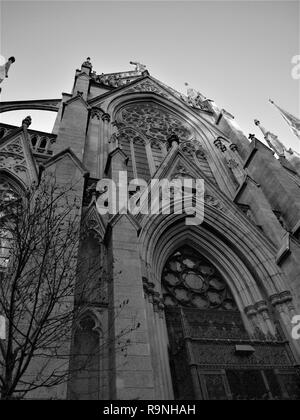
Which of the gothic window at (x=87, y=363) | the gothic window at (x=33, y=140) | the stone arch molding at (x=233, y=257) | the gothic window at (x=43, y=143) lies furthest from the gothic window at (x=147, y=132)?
the gothic window at (x=87, y=363)

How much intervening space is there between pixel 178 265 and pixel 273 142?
37.7 feet

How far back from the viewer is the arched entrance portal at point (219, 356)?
577 cm

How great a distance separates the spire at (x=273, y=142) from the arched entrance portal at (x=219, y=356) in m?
10.4

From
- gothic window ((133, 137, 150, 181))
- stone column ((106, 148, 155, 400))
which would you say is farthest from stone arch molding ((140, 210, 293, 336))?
gothic window ((133, 137, 150, 181))

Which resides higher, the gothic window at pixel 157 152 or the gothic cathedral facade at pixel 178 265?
the gothic window at pixel 157 152

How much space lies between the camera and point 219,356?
20.4 feet

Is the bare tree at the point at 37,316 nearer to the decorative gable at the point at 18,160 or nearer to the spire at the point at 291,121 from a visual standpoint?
the decorative gable at the point at 18,160

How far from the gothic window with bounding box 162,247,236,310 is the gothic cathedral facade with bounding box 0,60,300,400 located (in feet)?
0.11

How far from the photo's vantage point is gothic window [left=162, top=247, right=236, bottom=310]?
875 centimetres

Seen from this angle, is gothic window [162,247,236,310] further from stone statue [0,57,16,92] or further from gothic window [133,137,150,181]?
stone statue [0,57,16,92]

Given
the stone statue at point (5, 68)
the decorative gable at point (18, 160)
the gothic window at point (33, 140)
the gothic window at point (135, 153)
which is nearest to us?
the decorative gable at point (18, 160)

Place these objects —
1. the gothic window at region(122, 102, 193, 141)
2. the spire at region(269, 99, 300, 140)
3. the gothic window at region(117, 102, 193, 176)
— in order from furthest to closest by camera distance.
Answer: the spire at region(269, 99, 300, 140), the gothic window at region(122, 102, 193, 141), the gothic window at region(117, 102, 193, 176)

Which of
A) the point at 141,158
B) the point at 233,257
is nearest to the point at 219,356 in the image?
the point at 233,257
